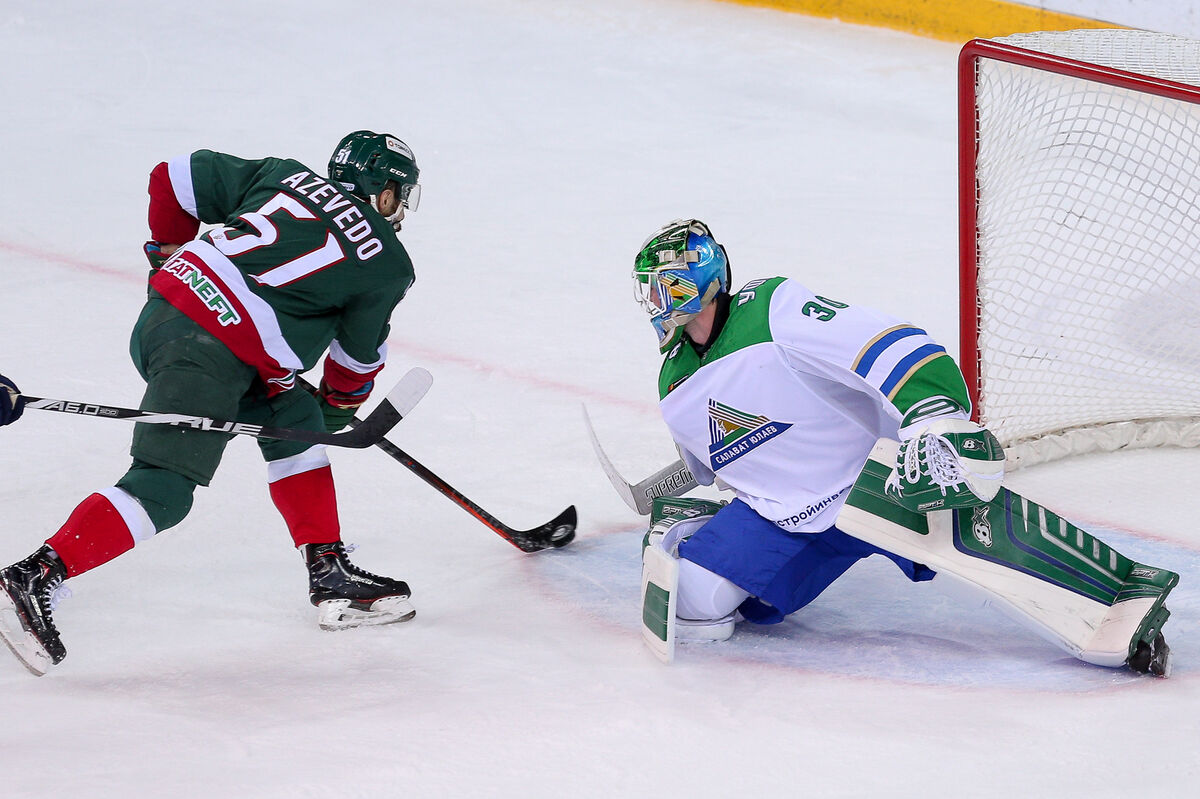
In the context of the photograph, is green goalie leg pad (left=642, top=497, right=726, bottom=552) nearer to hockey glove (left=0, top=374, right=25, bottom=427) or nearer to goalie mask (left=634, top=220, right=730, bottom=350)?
goalie mask (left=634, top=220, right=730, bottom=350)

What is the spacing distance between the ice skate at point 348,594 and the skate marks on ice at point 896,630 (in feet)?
0.98

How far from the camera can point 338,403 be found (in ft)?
8.70

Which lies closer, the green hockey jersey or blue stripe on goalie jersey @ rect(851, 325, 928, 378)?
blue stripe on goalie jersey @ rect(851, 325, 928, 378)

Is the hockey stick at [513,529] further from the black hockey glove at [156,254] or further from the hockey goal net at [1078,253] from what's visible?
the hockey goal net at [1078,253]

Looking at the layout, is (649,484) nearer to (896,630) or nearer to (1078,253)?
(896,630)

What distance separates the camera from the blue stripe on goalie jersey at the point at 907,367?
80.0 inches

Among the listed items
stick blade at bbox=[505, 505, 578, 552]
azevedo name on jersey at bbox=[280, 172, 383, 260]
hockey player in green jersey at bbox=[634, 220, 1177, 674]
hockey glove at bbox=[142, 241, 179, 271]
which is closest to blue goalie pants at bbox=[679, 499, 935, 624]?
hockey player in green jersey at bbox=[634, 220, 1177, 674]

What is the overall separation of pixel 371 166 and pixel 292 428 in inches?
18.9

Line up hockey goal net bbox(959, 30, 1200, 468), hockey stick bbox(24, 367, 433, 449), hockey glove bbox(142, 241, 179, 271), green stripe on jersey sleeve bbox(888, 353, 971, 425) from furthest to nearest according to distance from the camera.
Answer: hockey goal net bbox(959, 30, 1200, 468)
hockey glove bbox(142, 241, 179, 271)
hockey stick bbox(24, 367, 433, 449)
green stripe on jersey sleeve bbox(888, 353, 971, 425)

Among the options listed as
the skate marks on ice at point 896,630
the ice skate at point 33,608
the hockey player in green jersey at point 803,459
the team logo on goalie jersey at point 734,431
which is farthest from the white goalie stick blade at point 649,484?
the ice skate at point 33,608

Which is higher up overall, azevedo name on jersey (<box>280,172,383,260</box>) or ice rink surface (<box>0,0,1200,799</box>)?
azevedo name on jersey (<box>280,172,383,260</box>)

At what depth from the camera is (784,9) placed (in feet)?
22.5

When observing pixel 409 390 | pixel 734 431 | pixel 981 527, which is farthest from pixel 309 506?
pixel 981 527

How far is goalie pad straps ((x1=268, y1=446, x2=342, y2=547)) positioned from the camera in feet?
7.94
